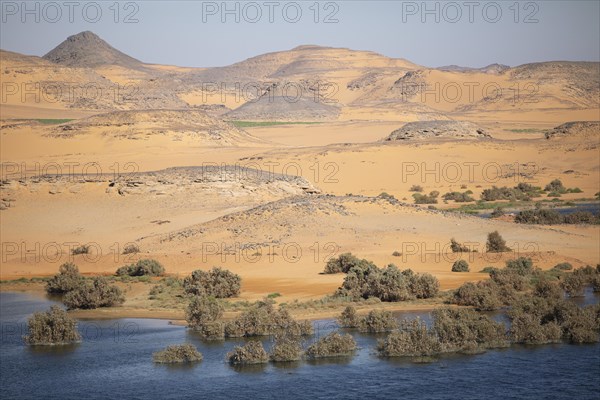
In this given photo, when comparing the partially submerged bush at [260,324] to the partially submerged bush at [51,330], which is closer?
the partially submerged bush at [51,330]

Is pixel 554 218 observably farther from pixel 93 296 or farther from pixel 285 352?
pixel 285 352

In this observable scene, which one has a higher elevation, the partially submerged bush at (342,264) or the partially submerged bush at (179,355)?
the partially submerged bush at (342,264)

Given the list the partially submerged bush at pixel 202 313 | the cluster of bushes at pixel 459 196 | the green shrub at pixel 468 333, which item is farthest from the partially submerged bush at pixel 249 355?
the cluster of bushes at pixel 459 196

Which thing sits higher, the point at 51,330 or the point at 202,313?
the point at 202,313

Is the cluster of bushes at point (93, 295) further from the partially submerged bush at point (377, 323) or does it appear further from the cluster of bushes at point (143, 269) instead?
the partially submerged bush at point (377, 323)

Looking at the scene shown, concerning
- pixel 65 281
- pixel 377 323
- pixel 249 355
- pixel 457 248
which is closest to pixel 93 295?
pixel 65 281

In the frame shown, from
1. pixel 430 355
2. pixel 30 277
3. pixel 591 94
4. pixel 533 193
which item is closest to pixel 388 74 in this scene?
pixel 591 94

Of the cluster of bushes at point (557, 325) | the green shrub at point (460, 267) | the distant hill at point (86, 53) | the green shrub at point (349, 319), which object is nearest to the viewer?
the cluster of bushes at point (557, 325)
